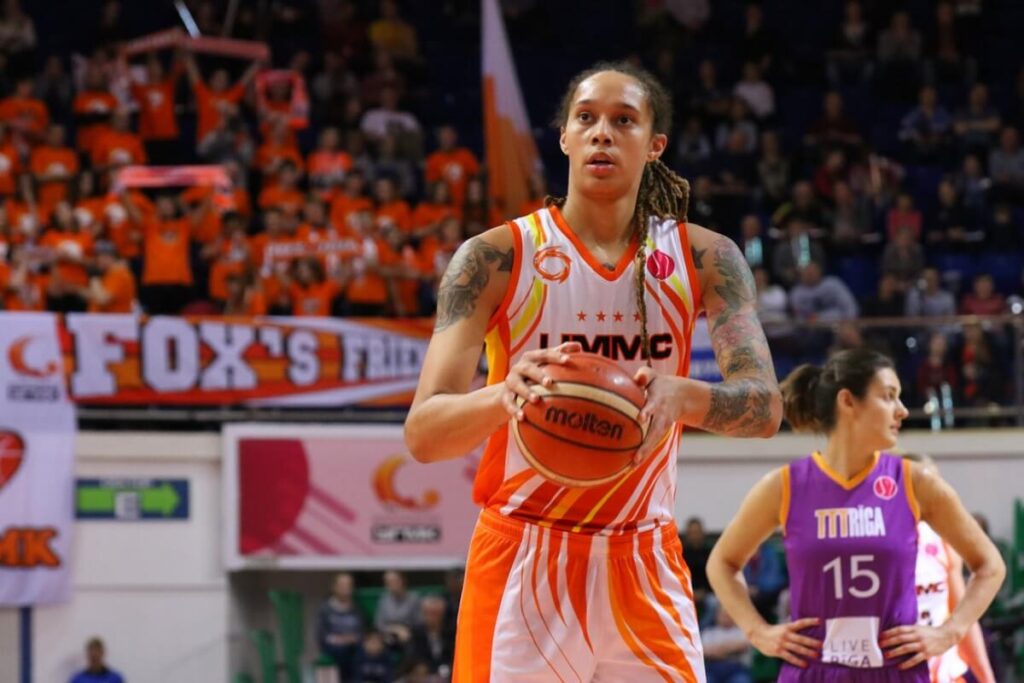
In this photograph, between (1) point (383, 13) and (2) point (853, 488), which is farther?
(1) point (383, 13)

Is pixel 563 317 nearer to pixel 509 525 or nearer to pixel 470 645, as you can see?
pixel 509 525

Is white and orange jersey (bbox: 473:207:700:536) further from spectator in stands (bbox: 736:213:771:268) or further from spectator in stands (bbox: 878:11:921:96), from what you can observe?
spectator in stands (bbox: 878:11:921:96)

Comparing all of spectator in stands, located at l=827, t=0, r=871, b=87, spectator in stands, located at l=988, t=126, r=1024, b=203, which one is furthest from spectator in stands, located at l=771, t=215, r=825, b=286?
spectator in stands, located at l=827, t=0, r=871, b=87

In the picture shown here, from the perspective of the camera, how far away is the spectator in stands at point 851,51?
57.8ft

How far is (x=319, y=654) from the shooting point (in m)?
12.9

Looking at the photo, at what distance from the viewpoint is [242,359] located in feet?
39.9

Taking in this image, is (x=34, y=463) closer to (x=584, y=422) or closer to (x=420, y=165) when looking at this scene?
(x=420, y=165)

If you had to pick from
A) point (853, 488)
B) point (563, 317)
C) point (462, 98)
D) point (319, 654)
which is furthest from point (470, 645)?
point (462, 98)

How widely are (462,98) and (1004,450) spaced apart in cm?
748

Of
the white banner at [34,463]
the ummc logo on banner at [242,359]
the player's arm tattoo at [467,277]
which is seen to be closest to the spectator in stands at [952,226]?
the ummc logo on banner at [242,359]

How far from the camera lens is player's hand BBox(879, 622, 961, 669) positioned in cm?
490

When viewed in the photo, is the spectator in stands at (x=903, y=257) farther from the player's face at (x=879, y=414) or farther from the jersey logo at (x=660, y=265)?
the jersey logo at (x=660, y=265)

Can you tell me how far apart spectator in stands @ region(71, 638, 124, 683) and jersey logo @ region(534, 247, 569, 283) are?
951 cm

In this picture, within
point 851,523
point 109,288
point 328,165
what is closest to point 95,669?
point 109,288
